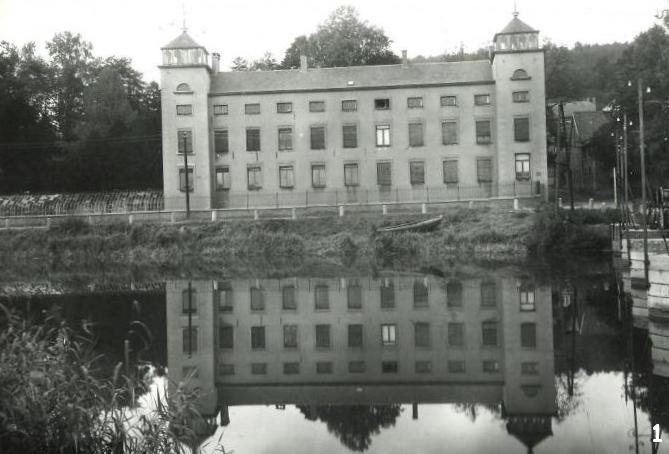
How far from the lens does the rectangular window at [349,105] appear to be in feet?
149

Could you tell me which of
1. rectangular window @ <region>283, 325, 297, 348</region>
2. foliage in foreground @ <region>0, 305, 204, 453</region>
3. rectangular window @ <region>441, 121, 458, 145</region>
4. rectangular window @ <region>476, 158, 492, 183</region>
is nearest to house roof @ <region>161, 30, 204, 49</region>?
rectangular window @ <region>441, 121, 458, 145</region>

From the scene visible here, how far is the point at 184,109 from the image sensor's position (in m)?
44.9

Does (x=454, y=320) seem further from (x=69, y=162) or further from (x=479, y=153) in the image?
(x=69, y=162)

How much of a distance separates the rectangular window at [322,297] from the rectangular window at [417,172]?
72.7 feet

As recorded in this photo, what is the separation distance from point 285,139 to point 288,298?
2605 cm

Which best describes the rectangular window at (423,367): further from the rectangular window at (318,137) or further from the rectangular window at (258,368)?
the rectangular window at (318,137)

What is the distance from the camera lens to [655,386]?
10.1 meters

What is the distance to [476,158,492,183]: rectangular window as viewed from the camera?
1740 inches

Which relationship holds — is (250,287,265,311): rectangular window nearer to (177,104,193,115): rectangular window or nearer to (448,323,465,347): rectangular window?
(448,323,465,347): rectangular window

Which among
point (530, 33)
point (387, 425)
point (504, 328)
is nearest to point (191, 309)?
point (504, 328)

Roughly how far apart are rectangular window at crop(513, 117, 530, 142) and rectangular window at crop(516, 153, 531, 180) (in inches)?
40.4

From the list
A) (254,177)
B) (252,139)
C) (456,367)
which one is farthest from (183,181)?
(456,367)

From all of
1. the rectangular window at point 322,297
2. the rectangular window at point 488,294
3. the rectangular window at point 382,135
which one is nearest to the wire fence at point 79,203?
the rectangular window at point 382,135

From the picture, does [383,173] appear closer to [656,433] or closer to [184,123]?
[184,123]
